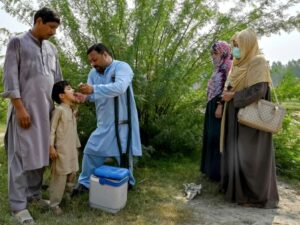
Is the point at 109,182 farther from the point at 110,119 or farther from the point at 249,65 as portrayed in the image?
the point at 249,65

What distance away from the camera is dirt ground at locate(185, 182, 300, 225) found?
359 centimetres

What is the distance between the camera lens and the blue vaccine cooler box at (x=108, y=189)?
3531 mm

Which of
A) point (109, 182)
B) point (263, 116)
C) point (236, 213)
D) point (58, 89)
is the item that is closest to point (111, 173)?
point (109, 182)

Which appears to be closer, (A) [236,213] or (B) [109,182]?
(B) [109,182]

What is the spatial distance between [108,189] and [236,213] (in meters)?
1.25

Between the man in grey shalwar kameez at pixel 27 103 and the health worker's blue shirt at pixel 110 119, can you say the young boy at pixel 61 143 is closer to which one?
the man in grey shalwar kameez at pixel 27 103

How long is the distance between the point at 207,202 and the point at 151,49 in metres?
2.28

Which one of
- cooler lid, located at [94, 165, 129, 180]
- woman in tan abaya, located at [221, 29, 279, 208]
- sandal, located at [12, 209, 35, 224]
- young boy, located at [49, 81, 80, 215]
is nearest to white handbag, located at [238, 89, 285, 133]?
woman in tan abaya, located at [221, 29, 279, 208]

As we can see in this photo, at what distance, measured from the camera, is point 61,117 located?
347cm

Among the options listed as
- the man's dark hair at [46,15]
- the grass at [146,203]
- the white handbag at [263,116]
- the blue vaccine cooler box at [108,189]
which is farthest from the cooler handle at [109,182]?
the man's dark hair at [46,15]

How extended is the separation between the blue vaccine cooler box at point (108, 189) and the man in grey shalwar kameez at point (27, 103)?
52 centimetres

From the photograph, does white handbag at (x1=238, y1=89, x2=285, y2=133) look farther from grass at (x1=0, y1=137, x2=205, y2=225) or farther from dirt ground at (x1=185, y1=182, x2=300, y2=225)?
grass at (x1=0, y1=137, x2=205, y2=225)

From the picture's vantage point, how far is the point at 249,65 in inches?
150

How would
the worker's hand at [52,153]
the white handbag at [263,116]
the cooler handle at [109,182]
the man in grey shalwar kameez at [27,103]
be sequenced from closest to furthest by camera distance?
the man in grey shalwar kameez at [27,103], the worker's hand at [52,153], the cooler handle at [109,182], the white handbag at [263,116]
